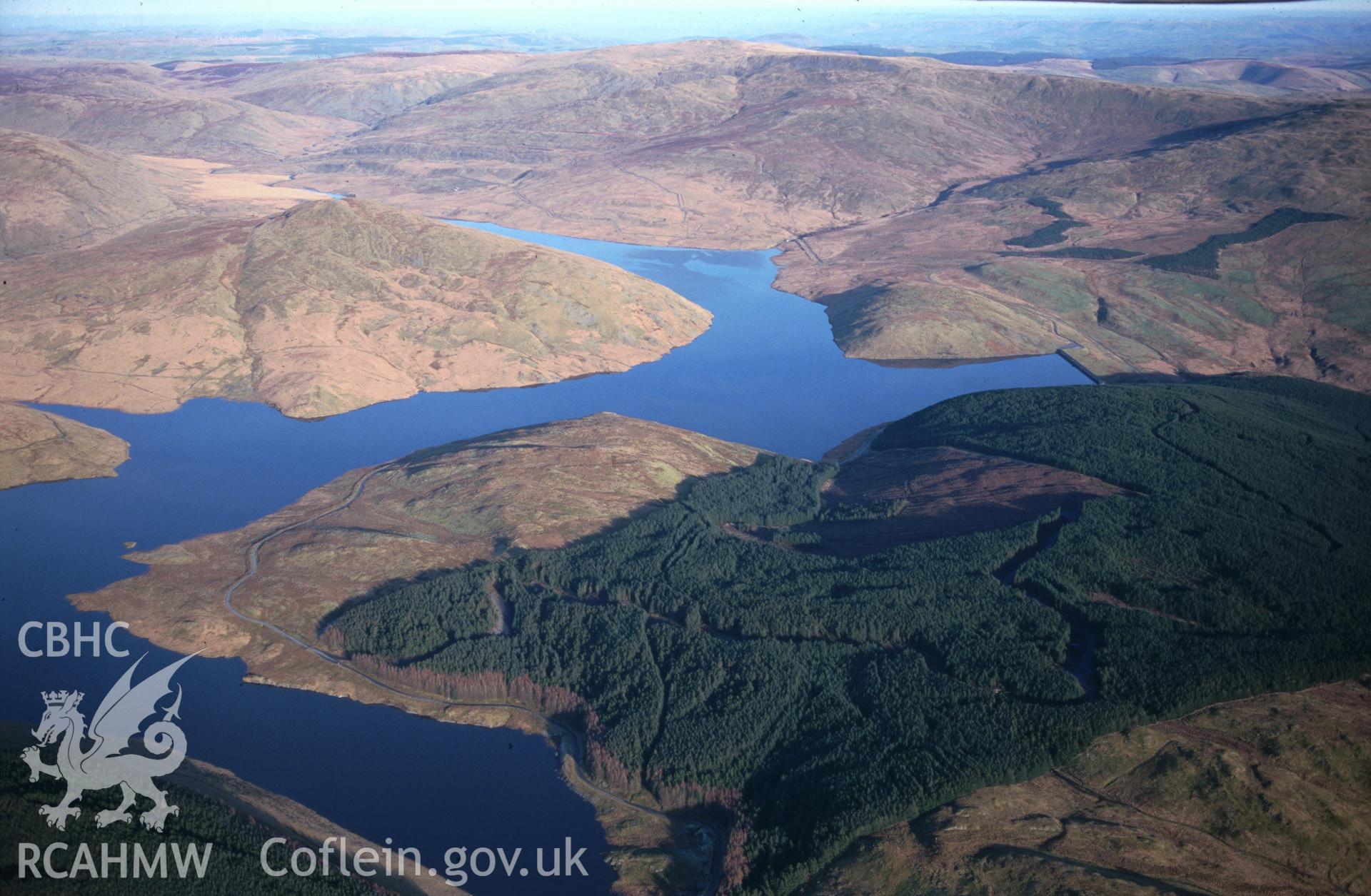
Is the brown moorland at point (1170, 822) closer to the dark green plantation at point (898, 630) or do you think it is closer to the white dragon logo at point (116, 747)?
the dark green plantation at point (898, 630)

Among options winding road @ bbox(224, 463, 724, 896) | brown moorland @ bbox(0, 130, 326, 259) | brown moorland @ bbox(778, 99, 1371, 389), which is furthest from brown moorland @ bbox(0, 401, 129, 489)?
brown moorland @ bbox(778, 99, 1371, 389)

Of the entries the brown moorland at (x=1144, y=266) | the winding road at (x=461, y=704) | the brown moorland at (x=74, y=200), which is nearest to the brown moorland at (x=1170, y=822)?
the winding road at (x=461, y=704)

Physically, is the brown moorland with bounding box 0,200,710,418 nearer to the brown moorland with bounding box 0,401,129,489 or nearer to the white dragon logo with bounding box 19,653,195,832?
the brown moorland with bounding box 0,401,129,489

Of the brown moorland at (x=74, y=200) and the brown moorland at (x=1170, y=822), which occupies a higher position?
the brown moorland at (x=74, y=200)

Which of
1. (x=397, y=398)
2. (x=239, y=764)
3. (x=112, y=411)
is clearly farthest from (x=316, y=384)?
(x=239, y=764)

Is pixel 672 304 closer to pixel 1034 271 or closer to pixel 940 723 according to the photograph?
pixel 1034 271

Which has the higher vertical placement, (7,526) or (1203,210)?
(1203,210)
